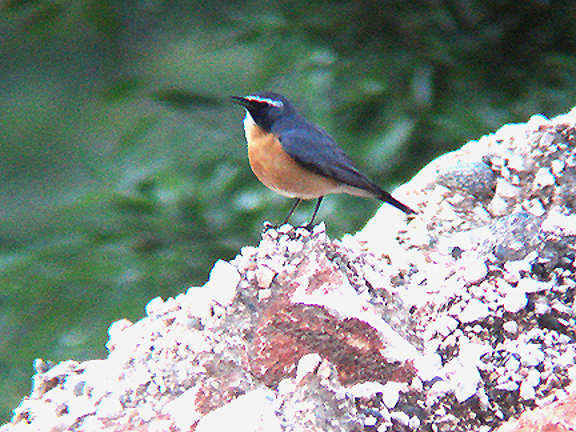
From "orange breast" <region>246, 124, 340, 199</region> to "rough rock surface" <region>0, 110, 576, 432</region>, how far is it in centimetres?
28

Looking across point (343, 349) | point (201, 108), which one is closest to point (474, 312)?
point (343, 349)

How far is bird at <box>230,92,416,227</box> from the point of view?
114cm

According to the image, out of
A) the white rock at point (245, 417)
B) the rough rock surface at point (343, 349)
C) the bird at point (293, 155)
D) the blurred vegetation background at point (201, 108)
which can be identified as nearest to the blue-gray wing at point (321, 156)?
the bird at point (293, 155)

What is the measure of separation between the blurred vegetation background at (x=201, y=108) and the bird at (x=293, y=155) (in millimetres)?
780

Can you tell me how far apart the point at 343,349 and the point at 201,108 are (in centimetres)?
147

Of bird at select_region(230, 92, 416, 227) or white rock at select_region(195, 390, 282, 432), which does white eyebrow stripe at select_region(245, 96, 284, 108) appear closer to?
bird at select_region(230, 92, 416, 227)

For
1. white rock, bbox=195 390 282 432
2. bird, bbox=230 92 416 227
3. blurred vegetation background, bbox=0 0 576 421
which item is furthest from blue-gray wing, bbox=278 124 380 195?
blurred vegetation background, bbox=0 0 576 421

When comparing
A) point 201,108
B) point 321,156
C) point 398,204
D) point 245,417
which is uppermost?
point 201,108

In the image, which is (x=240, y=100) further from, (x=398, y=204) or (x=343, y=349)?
(x=343, y=349)

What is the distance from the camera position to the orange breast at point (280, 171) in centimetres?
114

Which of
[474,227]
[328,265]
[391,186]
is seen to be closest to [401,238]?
[474,227]

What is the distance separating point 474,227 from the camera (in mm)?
1009

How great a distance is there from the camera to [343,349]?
75 cm

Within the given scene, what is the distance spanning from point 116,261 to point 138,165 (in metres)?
0.30
